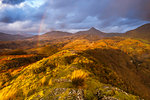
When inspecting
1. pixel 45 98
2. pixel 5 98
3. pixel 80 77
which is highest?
pixel 80 77

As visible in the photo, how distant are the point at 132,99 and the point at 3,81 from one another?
10194 millimetres

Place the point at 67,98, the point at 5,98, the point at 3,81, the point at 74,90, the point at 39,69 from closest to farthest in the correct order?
the point at 67,98 < the point at 74,90 < the point at 5,98 < the point at 3,81 < the point at 39,69

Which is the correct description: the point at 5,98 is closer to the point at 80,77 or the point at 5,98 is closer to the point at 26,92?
the point at 26,92

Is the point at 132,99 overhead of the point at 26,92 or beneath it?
overhead

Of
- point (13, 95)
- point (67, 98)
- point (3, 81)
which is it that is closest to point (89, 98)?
point (67, 98)

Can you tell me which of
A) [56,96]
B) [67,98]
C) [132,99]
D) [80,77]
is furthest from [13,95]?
[132,99]

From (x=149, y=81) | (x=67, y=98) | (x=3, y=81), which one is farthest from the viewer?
(x=149, y=81)

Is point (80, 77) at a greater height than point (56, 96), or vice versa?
point (80, 77)

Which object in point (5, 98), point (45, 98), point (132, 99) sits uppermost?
point (45, 98)

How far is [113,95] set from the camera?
375cm

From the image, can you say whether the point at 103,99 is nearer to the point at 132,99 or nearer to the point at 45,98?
the point at 132,99

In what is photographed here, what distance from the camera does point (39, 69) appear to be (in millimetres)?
8203

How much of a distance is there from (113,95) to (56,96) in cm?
268

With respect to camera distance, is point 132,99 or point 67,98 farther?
point 132,99
